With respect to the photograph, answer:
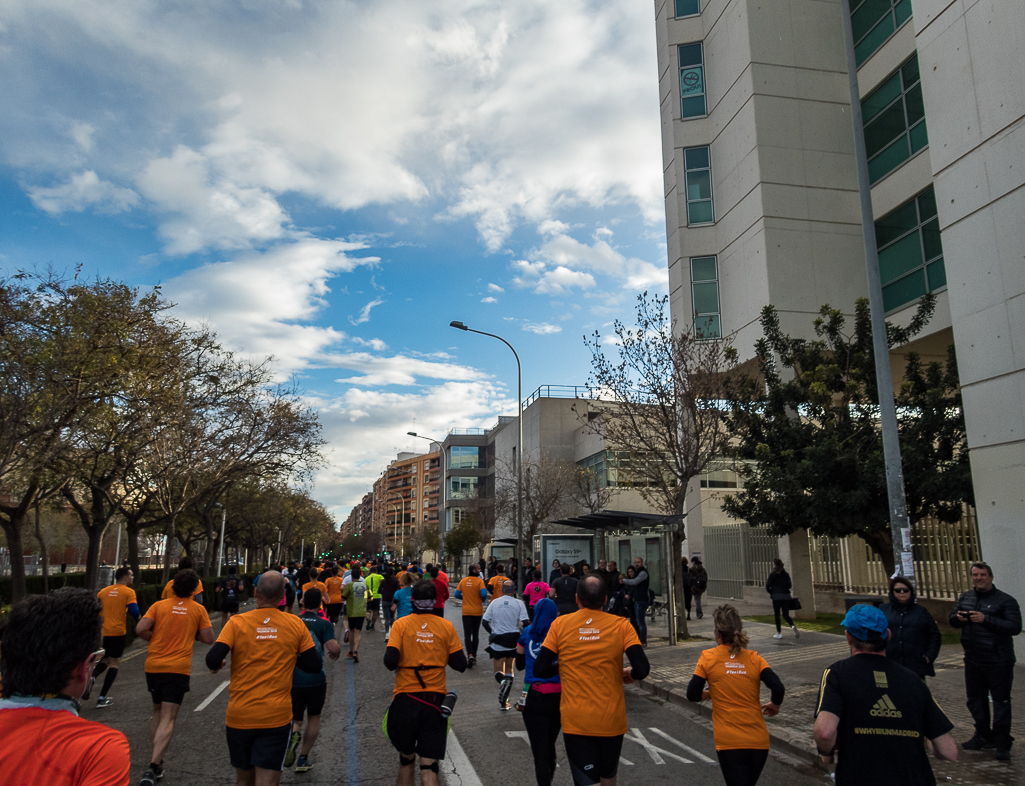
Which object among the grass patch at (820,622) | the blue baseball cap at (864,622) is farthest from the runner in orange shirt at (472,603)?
the blue baseball cap at (864,622)

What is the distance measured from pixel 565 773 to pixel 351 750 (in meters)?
2.25

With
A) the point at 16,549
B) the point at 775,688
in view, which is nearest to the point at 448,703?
the point at 775,688

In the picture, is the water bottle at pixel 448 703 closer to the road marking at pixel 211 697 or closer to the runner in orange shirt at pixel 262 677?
the runner in orange shirt at pixel 262 677

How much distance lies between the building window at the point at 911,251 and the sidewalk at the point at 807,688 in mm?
9062

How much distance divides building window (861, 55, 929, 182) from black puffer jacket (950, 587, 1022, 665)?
15394mm

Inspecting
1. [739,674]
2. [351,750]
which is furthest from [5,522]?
[739,674]

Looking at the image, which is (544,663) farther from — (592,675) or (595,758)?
(595,758)

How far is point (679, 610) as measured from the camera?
1741 cm

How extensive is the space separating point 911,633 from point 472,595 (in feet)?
25.3

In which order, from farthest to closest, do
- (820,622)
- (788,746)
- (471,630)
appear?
(820,622)
(471,630)
(788,746)

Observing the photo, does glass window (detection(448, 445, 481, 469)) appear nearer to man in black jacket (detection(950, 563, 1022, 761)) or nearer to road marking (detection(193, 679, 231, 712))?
road marking (detection(193, 679, 231, 712))

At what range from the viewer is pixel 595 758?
186 inches

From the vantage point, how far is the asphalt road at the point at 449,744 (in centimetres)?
649

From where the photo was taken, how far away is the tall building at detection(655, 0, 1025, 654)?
1212cm
